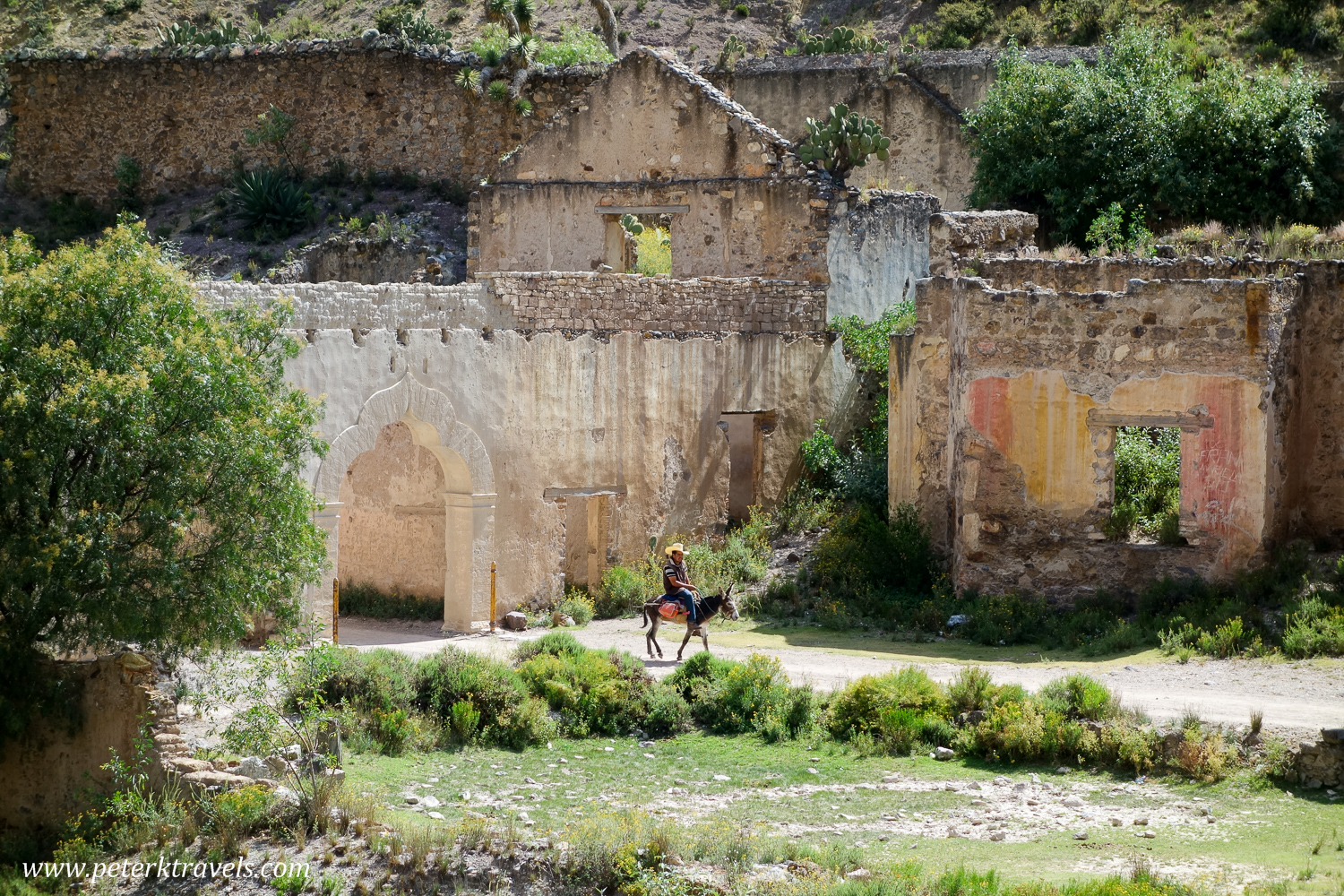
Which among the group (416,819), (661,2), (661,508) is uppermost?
(661,2)

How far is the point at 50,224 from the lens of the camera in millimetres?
32406

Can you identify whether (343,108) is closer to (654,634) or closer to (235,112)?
(235,112)

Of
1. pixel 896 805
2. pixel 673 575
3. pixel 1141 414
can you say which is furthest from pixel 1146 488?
pixel 896 805

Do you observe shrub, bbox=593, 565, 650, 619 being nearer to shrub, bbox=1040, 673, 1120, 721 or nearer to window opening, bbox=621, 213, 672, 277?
shrub, bbox=1040, 673, 1120, 721

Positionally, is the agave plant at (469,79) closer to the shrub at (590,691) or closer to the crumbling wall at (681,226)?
the crumbling wall at (681,226)

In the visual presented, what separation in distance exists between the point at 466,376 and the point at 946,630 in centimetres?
555

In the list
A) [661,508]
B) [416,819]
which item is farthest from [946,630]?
[416,819]

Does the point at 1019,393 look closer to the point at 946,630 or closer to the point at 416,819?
the point at 946,630

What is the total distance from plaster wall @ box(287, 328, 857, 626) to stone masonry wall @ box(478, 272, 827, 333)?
0.87 meters

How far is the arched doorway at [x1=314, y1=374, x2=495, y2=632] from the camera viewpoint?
14.4m

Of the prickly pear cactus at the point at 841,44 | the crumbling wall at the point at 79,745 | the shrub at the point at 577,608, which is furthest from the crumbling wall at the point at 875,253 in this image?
the crumbling wall at the point at 79,745

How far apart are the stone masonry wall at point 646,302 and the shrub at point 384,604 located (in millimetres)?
3761

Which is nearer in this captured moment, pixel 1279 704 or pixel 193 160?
pixel 1279 704

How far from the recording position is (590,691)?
465 inches
